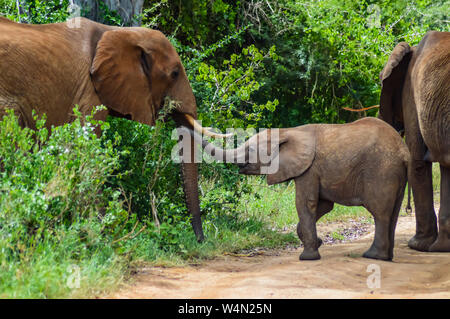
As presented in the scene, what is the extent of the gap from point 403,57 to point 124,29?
326 cm

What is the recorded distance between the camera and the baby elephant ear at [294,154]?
6.56m

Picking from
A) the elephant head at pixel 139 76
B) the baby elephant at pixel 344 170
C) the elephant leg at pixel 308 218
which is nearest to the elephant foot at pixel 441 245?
the baby elephant at pixel 344 170

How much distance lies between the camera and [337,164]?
257 inches

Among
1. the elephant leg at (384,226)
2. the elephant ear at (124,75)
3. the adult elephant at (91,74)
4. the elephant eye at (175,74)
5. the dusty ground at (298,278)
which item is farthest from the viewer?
the elephant eye at (175,74)

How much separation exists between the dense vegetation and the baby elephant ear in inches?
43.0

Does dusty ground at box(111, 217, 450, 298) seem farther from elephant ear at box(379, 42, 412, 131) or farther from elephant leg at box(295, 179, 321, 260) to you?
elephant ear at box(379, 42, 412, 131)

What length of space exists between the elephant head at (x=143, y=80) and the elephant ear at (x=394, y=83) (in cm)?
236

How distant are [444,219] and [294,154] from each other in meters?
2.21

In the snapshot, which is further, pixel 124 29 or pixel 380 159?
pixel 124 29

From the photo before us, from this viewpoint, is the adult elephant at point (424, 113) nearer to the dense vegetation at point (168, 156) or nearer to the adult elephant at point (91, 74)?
the dense vegetation at point (168, 156)

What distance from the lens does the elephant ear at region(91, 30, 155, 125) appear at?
22.2ft
